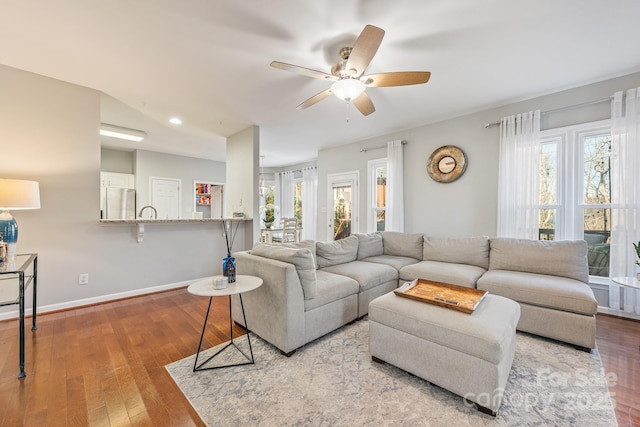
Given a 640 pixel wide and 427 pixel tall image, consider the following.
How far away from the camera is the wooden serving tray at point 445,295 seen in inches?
70.4

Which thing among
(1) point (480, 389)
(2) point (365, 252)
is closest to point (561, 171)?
(2) point (365, 252)

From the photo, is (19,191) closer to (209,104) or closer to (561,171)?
(209,104)

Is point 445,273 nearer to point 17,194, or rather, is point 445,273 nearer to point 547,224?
point 547,224

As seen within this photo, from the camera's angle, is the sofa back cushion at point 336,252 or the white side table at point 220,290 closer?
the white side table at point 220,290

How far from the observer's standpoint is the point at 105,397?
1.62 m

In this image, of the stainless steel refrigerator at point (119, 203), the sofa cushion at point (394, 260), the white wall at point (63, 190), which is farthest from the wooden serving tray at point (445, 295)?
the stainless steel refrigerator at point (119, 203)

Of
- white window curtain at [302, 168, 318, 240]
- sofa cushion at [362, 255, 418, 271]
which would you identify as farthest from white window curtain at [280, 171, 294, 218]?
sofa cushion at [362, 255, 418, 271]

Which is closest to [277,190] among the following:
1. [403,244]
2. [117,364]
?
[403,244]

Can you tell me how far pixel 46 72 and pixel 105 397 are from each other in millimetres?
3348

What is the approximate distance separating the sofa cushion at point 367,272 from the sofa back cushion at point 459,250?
0.73m

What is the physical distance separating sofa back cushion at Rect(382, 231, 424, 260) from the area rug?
5.93ft

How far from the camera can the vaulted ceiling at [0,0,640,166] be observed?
1866 mm

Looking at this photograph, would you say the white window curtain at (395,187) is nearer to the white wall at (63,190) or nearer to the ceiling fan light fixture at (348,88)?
the ceiling fan light fixture at (348,88)

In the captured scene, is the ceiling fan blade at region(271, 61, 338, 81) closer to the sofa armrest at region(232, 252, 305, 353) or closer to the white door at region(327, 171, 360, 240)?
the sofa armrest at region(232, 252, 305, 353)
